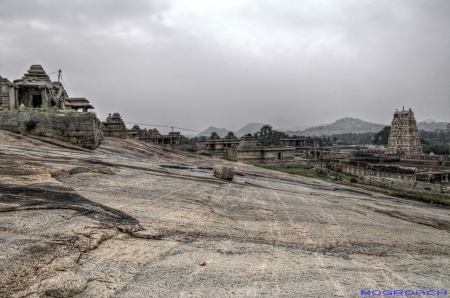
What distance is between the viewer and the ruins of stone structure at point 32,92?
20.3 metres

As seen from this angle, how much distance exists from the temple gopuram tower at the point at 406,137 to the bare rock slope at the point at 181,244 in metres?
68.5

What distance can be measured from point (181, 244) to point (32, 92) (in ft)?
75.1

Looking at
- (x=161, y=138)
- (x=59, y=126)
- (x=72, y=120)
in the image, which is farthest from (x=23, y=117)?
(x=161, y=138)

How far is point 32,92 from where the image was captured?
21.8m

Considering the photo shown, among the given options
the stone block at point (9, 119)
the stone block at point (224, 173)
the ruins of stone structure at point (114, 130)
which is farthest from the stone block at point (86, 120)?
the ruins of stone structure at point (114, 130)

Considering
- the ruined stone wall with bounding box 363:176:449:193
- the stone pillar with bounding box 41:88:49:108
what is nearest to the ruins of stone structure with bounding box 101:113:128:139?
the stone pillar with bounding box 41:88:49:108

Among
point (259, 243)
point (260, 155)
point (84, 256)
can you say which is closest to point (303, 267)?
point (259, 243)

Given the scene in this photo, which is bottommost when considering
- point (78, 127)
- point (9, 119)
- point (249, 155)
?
point (249, 155)

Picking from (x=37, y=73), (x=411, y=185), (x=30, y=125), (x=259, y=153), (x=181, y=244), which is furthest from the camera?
(x=259, y=153)

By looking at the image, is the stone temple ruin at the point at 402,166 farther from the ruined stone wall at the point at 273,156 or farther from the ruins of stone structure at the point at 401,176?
the ruined stone wall at the point at 273,156

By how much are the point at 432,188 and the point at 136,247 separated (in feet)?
81.3

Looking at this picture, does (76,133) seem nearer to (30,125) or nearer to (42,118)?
(42,118)

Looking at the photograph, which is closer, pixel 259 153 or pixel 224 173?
pixel 224 173

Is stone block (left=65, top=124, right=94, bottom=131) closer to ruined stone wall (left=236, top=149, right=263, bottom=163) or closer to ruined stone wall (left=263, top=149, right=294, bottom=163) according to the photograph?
ruined stone wall (left=236, top=149, right=263, bottom=163)
